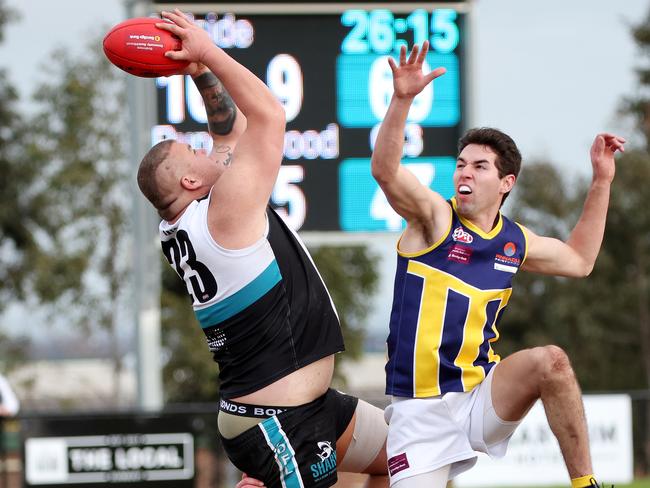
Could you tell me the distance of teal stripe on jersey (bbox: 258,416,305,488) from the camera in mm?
4863

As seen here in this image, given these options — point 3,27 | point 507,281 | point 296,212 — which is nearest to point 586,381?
point 3,27

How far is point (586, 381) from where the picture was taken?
30.3m

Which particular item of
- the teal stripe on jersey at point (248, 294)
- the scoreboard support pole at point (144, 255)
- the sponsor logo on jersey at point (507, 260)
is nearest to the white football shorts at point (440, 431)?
the sponsor logo on jersey at point (507, 260)

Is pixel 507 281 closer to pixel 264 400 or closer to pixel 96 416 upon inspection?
pixel 264 400

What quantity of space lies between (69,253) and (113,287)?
1.18 m

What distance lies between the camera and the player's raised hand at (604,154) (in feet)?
17.9

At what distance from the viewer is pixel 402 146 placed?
490cm

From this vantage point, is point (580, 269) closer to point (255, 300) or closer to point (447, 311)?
point (447, 311)

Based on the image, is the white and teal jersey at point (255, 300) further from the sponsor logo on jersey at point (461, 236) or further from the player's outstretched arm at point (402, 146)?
the sponsor logo on jersey at point (461, 236)

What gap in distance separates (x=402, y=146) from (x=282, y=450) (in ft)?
4.23

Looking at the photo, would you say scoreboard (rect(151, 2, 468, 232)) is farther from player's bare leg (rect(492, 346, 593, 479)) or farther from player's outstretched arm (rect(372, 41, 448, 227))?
player's bare leg (rect(492, 346, 593, 479))

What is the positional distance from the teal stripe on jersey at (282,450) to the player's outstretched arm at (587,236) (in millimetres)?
1340

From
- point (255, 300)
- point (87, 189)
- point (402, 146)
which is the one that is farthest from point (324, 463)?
point (87, 189)

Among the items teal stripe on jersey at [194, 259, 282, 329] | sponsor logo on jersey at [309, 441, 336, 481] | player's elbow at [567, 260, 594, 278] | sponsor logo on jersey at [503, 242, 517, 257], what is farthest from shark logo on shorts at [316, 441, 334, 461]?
player's elbow at [567, 260, 594, 278]
